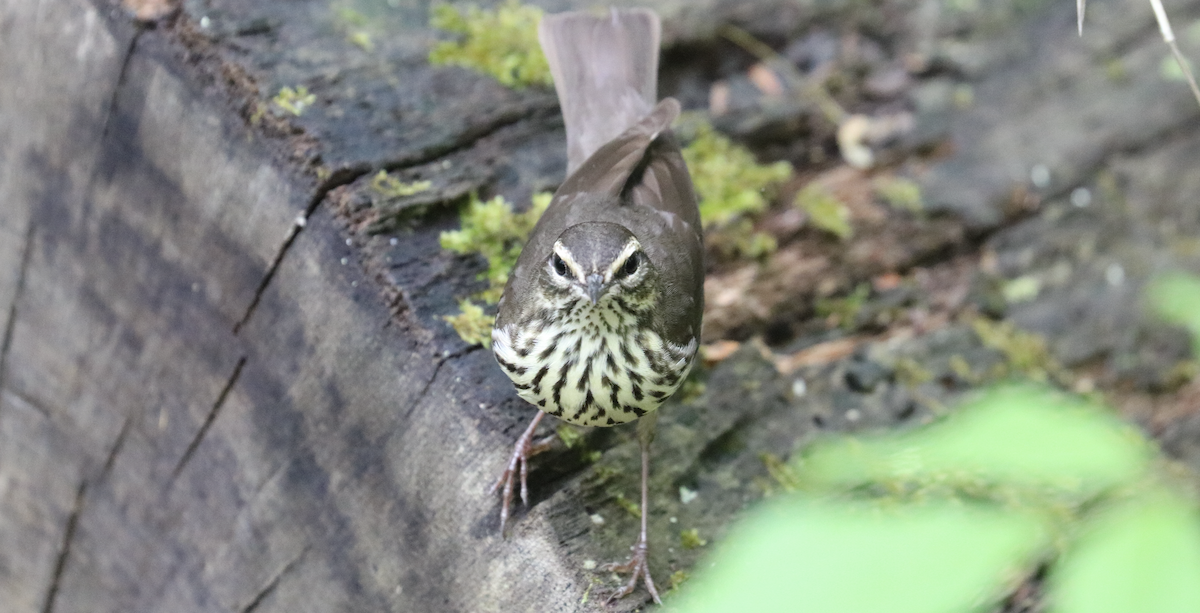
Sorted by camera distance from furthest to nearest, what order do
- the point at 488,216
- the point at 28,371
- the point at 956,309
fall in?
1. the point at 956,309
2. the point at 28,371
3. the point at 488,216

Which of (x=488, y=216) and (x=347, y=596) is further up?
(x=488, y=216)

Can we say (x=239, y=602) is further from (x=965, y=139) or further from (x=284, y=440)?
(x=965, y=139)

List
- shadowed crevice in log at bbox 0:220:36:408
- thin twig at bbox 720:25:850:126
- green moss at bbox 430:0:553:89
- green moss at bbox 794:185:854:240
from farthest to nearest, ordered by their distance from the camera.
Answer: thin twig at bbox 720:25:850:126 < green moss at bbox 794:185:854:240 < green moss at bbox 430:0:553:89 < shadowed crevice in log at bbox 0:220:36:408

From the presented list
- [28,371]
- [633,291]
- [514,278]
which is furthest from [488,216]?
[28,371]

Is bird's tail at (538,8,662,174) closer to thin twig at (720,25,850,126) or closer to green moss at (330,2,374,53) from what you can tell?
green moss at (330,2,374,53)

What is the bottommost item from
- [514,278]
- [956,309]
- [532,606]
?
[532,606]

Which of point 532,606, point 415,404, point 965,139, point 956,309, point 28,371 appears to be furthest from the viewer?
point 965,139

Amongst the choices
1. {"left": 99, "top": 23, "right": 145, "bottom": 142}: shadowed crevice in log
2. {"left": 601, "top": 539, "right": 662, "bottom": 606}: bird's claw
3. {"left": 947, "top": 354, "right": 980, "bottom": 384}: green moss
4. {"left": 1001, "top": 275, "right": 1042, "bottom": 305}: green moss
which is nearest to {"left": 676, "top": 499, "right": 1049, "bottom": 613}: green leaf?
{"left": 601, "top": 539, "right": 662, "bottom": 606}: bird's claw

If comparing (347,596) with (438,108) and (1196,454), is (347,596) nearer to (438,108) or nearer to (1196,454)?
(438,108)

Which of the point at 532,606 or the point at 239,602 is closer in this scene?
the point at 532,606
